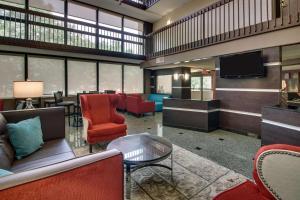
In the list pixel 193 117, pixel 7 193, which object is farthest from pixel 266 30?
pixel 7 193

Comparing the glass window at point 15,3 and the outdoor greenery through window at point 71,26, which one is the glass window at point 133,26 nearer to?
the outdoor greenery through window at point 71,26

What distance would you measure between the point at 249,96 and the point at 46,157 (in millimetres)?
4415

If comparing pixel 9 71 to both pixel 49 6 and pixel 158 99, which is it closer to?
pixel 49 6

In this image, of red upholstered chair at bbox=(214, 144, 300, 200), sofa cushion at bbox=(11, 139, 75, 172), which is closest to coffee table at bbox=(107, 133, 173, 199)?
sofa cushion at bbox=(11, 139, 75, 172)

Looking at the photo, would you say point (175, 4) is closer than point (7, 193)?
No

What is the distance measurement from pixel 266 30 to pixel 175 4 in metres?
4.78

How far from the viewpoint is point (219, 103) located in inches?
186

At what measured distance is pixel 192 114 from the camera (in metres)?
4.60

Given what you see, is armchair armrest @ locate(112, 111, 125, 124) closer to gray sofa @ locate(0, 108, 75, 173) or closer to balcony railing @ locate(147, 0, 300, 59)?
gray sofa @ locate(0, 108, 75, 173)

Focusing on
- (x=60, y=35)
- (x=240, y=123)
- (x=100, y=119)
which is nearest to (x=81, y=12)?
(x=60, y=35)

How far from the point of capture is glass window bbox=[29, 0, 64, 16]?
601 centimetres

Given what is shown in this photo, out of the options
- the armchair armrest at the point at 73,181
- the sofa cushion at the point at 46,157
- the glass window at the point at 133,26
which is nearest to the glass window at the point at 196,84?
the glass window at the point at 133,26

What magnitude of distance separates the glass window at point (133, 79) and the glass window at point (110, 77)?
0.35 meters

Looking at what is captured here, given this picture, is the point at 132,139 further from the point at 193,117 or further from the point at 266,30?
the point at 266,30
